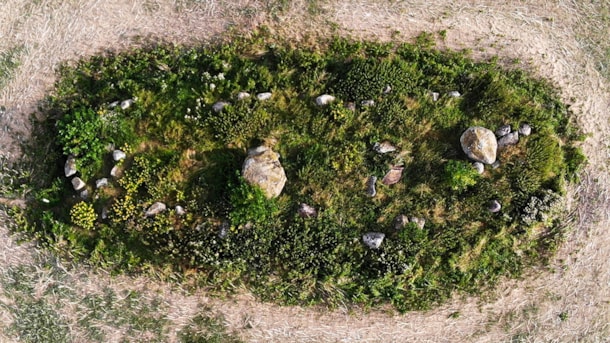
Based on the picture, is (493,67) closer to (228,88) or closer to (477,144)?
(477,144)

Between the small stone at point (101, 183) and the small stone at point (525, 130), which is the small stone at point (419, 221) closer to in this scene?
the small stone at point (525, 130)

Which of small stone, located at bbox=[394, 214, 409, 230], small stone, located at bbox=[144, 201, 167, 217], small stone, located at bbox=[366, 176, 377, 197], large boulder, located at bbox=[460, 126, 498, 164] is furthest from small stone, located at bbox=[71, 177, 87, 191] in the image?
large boulder, located at bbox=[460, 126, 498, 164]

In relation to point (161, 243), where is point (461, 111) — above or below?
above

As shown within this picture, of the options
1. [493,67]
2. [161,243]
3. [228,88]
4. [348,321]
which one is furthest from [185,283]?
[493,67]

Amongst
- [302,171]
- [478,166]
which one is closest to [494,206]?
[478,166]

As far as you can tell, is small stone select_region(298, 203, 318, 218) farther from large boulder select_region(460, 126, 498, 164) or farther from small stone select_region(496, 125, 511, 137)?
small stone select_region(496, 125, 511, 137)

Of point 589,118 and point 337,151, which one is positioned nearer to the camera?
point 337,151

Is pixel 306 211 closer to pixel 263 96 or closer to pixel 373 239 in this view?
pixel 373 239
